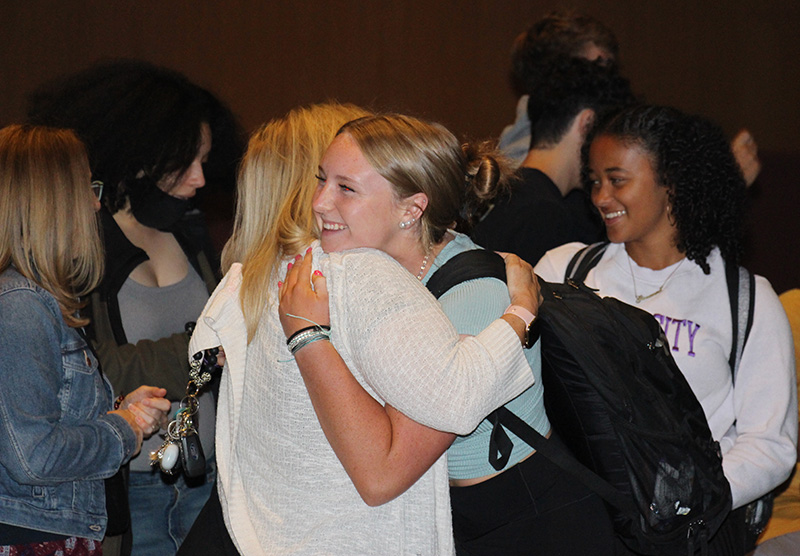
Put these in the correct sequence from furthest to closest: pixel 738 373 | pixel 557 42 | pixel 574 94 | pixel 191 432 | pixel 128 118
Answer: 1. pixel 557 42
2. pixel 574 94
3. pixel 128 118
4. pixel 738 373
5. pixel 191 432

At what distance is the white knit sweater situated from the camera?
1.27m

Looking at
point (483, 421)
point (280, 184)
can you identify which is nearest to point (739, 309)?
point (483, 421)

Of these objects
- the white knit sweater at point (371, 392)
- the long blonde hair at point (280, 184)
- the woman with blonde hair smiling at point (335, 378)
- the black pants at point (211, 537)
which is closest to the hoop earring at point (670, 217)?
the woman with blonde hair smiling at point (335, 378)

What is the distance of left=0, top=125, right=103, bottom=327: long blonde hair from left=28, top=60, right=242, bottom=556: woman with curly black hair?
31 centimetres

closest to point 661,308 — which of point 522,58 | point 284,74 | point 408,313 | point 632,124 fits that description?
point 632,124

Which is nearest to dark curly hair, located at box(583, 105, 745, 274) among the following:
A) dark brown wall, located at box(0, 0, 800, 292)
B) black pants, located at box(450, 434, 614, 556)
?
black pants, located at box(450, 434, 614, 556)

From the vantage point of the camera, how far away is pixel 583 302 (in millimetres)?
1665

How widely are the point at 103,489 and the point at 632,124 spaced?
180 cm

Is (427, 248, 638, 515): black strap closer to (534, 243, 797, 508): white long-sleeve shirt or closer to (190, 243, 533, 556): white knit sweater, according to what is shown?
(190, 243, 533, 556): white knit sweater

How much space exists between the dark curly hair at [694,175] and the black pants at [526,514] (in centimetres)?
96

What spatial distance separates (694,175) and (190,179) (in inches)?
63.1

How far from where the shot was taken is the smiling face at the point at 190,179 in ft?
8.35

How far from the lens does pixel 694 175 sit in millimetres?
2230

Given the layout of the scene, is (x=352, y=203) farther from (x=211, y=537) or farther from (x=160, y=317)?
(x=160, y=317)
